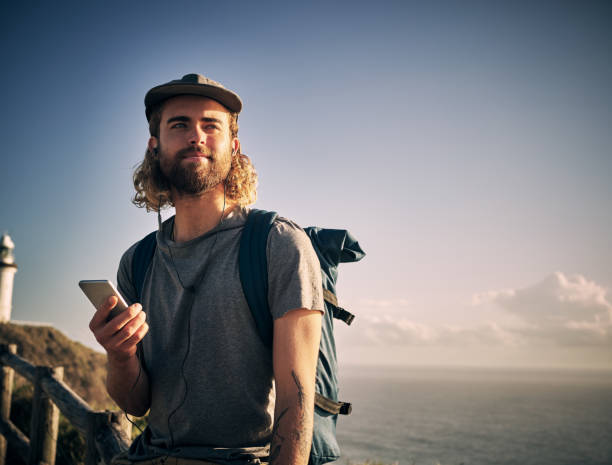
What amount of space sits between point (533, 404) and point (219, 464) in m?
200

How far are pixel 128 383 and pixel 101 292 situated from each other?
0.57 m

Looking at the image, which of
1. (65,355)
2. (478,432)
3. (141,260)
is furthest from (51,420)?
(478,432)

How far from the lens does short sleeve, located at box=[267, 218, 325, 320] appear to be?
1.82 m

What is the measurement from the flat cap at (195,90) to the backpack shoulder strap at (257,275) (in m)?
0.85

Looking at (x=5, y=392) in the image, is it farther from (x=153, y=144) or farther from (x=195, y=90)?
(x=195, y=90)

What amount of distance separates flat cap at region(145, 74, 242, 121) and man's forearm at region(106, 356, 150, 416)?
58.2 inches

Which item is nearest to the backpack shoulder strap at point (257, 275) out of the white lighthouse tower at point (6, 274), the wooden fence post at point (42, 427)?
the wooden fence post at point (42, 427)

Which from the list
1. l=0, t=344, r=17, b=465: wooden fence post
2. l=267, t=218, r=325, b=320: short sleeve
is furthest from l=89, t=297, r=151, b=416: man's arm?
l=0, t=344, r=17, b=465: wooden fence post

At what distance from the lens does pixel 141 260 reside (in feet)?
8.15

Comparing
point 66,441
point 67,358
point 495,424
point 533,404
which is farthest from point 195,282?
point 533,404

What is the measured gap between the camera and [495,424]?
11950 cm

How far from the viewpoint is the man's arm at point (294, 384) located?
1.74 m

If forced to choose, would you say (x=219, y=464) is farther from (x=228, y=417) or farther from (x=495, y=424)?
(x=495, y=424)

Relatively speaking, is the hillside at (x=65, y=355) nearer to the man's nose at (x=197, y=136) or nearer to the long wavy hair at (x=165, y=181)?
the long wavy hair at (x=165, y=181)
